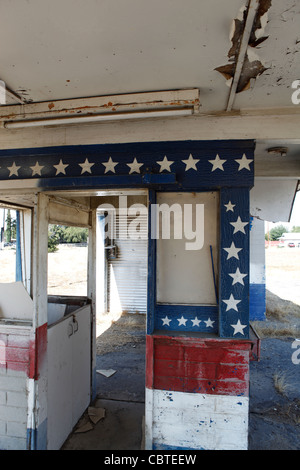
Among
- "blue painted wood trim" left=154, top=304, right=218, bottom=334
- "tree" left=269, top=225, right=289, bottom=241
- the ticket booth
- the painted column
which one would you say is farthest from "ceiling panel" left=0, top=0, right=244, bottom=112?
"tree" left=269, top=225, right=289, bottom=241

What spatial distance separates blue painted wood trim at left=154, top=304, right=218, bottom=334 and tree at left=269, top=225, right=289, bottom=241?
7117 cm

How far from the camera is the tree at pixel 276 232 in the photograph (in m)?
67.7

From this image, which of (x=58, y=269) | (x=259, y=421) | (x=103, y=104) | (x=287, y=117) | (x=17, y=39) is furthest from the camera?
(x=58, y=269)

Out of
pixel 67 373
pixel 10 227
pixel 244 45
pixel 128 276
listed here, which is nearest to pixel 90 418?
pixel 67 373

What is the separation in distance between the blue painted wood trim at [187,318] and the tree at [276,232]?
71173 millimetres

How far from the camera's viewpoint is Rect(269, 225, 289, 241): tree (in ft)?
222

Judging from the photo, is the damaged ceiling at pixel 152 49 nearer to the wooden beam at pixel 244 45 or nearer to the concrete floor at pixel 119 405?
the wooden beam at pixel 244 45

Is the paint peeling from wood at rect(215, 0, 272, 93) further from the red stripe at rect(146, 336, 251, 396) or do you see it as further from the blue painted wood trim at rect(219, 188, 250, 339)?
the red stripe at rect(146, 336, 251, 396)

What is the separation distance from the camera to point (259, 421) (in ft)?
11.2

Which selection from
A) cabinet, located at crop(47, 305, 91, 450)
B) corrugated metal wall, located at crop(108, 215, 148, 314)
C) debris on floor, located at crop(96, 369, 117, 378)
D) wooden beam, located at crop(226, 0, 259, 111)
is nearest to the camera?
wooden beam, located at crop(226, 0, 259, 111)

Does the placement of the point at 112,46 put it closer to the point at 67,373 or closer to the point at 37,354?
the point at 37,354
